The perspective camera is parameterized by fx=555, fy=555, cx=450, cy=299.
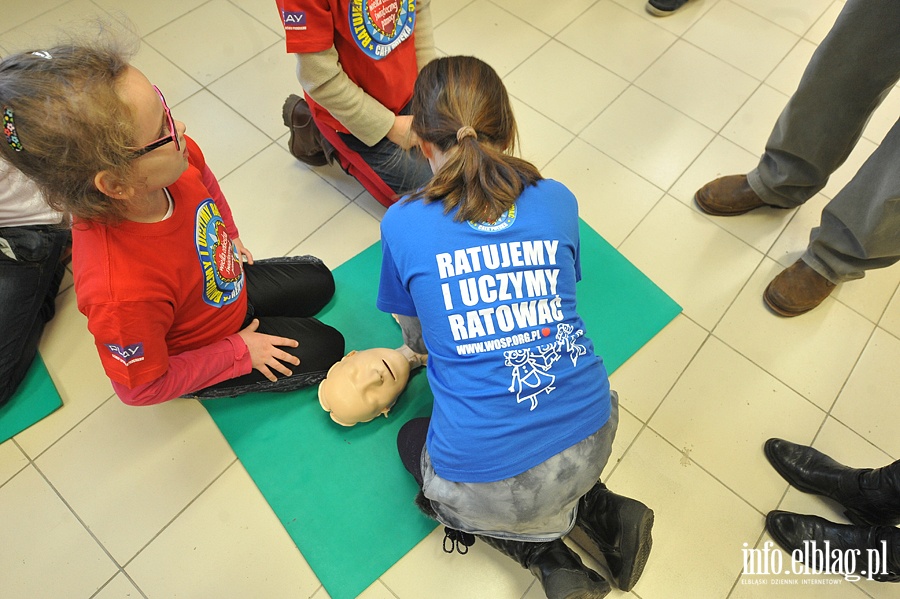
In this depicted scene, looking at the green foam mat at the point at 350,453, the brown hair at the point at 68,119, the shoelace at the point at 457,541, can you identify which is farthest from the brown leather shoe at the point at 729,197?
the brown hair at the point at 68,119

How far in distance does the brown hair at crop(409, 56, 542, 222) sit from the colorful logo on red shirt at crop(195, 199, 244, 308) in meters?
0.43

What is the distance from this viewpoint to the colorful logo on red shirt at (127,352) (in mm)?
960

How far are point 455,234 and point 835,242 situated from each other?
1.15 metres

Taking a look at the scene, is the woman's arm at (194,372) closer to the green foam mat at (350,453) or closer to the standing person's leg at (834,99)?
the green foam mat at (350,453)

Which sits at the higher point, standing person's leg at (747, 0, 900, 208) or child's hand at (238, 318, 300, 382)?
standing person's leg at (747, 0, 900, 208)

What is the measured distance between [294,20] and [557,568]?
1259mm

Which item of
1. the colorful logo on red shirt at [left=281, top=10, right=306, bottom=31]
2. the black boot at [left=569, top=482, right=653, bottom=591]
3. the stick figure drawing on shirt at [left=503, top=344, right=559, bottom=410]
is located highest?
the colorful logo on red shirt at [left=281, top=10, right=306, bottom=31]

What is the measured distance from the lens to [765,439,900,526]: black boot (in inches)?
47.4

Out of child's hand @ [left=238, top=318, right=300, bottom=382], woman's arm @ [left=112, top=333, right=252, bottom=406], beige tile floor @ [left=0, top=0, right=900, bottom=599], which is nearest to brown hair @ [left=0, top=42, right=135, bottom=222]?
woman's arm @ [left=112, top=333, right=252, bottom=406]

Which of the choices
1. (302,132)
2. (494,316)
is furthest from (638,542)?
(302,132)

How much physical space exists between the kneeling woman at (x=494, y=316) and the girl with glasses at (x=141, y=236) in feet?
1.26

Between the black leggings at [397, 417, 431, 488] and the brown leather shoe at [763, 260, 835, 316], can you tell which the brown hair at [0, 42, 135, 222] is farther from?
the brown leather shoe at [763, 260, 835, 316]

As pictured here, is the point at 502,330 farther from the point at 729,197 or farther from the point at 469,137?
the point at 729,197

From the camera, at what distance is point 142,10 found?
2.10 m
